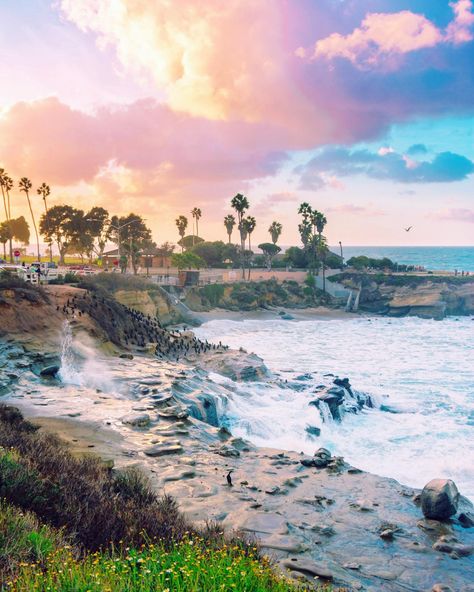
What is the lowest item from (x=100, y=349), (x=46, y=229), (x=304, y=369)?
(x=304, y=369)

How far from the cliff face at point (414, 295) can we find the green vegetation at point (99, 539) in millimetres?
71792

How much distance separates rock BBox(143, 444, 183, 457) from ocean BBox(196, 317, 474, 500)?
17.8 feet

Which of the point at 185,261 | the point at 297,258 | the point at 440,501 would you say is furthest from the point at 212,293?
the point at 440,501

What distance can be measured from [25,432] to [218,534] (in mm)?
6811

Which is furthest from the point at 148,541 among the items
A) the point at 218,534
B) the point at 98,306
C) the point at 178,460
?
the point at 98,306

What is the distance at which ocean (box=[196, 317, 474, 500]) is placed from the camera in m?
17.6

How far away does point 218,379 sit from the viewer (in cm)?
2608

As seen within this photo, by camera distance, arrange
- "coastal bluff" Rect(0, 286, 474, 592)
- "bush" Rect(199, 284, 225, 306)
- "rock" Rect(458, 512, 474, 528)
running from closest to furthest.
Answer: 1. "coastal bluff" Rect(0, 286, 474, 592)
2. "rock" Rect(458, 512, 474, 528)
3. "bush" Rect(199, 284, 225, 306)

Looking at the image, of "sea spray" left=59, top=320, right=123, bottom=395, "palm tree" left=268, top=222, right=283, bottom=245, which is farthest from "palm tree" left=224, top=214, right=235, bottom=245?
"sea spray" left=59, top=320, right=123, bottom=395

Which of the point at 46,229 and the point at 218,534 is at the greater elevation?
the point at 46,229

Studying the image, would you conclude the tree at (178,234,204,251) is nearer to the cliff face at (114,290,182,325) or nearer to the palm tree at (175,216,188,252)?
the palm tree at (175,216,188,252)

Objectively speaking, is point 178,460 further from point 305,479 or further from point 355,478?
point 355,478

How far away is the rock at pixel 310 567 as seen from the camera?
776cm

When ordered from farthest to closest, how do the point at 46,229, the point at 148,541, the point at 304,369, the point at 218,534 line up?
the point at 46,229, the point at 304,369, the point at 218,534, the point at 148,541
